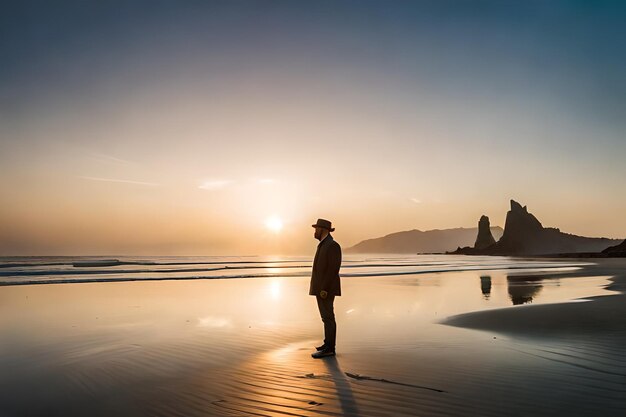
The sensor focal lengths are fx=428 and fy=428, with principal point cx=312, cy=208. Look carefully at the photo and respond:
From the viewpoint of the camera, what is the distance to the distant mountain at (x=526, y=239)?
588 feet

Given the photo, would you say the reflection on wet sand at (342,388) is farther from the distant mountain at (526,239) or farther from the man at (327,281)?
the distant mountain at (526,239)

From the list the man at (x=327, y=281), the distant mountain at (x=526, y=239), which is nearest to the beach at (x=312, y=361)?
the man at (x=327, y=281)

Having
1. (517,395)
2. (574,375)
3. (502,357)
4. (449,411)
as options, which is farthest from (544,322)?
(449,411)

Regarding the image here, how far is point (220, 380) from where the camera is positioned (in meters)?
6.91

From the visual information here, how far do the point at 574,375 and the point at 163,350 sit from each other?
Result: 7.73 m

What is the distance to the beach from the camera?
565 cm

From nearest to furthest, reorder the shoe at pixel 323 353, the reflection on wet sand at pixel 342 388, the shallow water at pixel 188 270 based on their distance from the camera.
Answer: the reflection on wet sand at pixel 342 388
the shoe at pixel 323 353
the shallow water at pixel 188 270

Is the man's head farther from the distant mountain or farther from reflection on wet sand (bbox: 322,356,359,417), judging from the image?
the distant mountain

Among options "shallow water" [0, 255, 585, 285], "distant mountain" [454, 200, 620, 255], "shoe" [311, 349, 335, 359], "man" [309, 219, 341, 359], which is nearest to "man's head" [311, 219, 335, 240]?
"man" [309, 219, 341, 359]

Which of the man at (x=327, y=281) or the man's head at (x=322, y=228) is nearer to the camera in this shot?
the man at (x=327, y=281)

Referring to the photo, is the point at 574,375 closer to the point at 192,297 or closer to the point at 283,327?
the point at 283,327

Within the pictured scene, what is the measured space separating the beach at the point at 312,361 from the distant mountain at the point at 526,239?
588 ft

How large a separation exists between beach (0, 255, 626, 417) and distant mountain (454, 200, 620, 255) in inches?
7054

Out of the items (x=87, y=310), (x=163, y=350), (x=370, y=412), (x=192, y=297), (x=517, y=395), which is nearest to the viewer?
(x=370, y=412)
